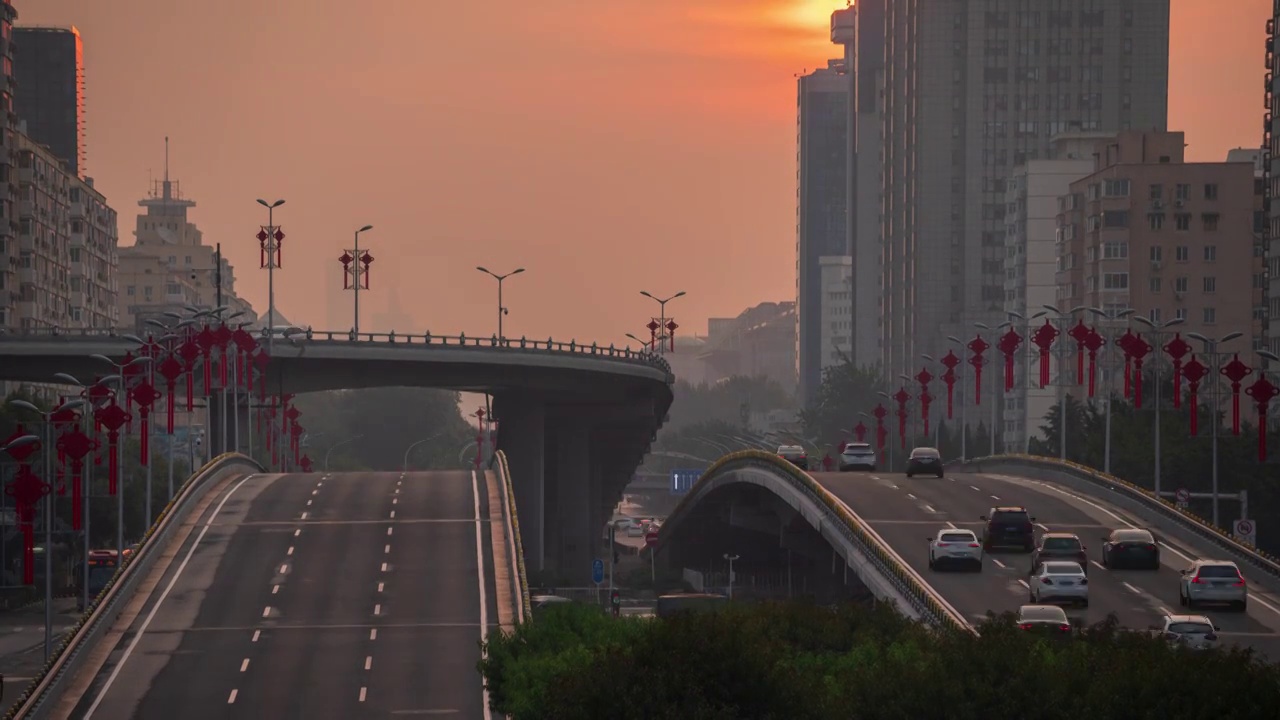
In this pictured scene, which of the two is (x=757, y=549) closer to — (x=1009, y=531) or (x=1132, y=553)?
(x=1009, y=531)

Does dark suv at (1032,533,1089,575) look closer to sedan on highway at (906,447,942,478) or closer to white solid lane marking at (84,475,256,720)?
white solid lane marking at (84,475,256,720)

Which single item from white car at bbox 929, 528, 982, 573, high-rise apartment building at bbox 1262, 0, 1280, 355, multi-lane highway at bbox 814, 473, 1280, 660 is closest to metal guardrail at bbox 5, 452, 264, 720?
multi-lane highway at bbox 814, 473, 1280, 660

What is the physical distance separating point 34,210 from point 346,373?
2075 inches

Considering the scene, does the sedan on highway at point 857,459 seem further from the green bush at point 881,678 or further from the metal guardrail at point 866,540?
the green bush at point 881,678

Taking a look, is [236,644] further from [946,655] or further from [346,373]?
[346,373]

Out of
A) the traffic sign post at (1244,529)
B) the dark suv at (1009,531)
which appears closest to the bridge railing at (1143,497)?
the traffic sign post at (1244,529)

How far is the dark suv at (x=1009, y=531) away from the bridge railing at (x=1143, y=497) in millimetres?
6546

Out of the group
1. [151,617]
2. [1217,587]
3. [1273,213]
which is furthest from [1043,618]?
[1273,213]

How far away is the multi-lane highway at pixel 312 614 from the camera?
5878 cm

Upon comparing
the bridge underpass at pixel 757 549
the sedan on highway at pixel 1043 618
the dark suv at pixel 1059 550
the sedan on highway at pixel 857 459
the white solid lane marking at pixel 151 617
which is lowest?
the bridge underpass at pixel 757 549

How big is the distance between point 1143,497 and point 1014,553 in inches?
415

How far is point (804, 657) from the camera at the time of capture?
183 feet

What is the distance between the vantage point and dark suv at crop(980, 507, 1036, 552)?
82812 millimetres

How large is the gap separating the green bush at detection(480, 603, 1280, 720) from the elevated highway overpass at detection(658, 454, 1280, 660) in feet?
45.4
